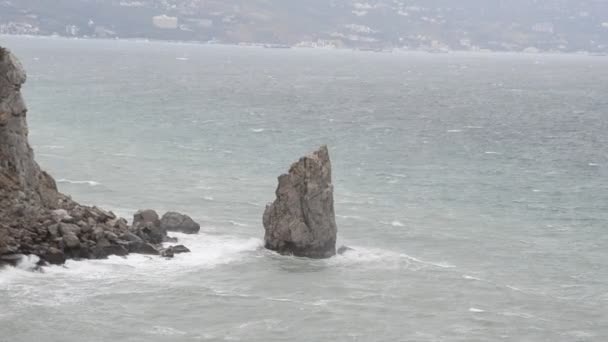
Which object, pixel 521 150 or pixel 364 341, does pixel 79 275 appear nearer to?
pixel 364 341

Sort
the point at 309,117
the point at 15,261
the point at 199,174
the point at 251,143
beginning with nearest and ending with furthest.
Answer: the point at 15,261 < the point at 199,174 < the point at 251,143 < the point at 309,117

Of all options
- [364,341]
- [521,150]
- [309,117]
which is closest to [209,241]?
[364,341]

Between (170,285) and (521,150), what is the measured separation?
64.0 metres

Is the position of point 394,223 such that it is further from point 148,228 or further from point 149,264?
point 149,264

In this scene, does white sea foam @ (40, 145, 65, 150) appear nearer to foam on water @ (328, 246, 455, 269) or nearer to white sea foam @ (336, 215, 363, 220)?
white sea foam @ (336, 215, 363, 220)

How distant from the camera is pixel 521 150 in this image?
373 ft

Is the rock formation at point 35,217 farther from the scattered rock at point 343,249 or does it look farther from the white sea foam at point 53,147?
the white sea foam at point 53,147

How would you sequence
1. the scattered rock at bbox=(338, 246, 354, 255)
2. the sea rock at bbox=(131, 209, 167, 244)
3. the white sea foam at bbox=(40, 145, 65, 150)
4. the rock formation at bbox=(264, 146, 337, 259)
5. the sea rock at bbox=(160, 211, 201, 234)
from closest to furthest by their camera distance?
the sea rock at bbox=(131, 209, 167, 244)
the rock formation at bbox=(264, 146, 337, 259)
the scattered rock at bbox=(338, 246, 354, 255)
the sea rock at bbox=(160, 211, 201, 234)
the white sea foam at bbox=(40, 145, 65, 150)

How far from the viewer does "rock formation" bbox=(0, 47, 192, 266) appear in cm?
5788

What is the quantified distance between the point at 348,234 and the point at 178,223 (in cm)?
1086

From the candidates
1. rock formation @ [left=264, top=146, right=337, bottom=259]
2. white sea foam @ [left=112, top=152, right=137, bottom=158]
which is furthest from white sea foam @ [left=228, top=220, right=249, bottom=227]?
white sea foam @ [left=112, top=152, right=137, bottom=158]

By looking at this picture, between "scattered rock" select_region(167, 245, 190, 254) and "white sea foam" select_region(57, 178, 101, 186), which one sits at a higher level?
"white sea foam" select_region(57, 178, 101, 186)

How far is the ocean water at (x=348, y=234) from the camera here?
52.7m

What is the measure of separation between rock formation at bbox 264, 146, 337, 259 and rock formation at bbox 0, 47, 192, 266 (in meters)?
6.02
